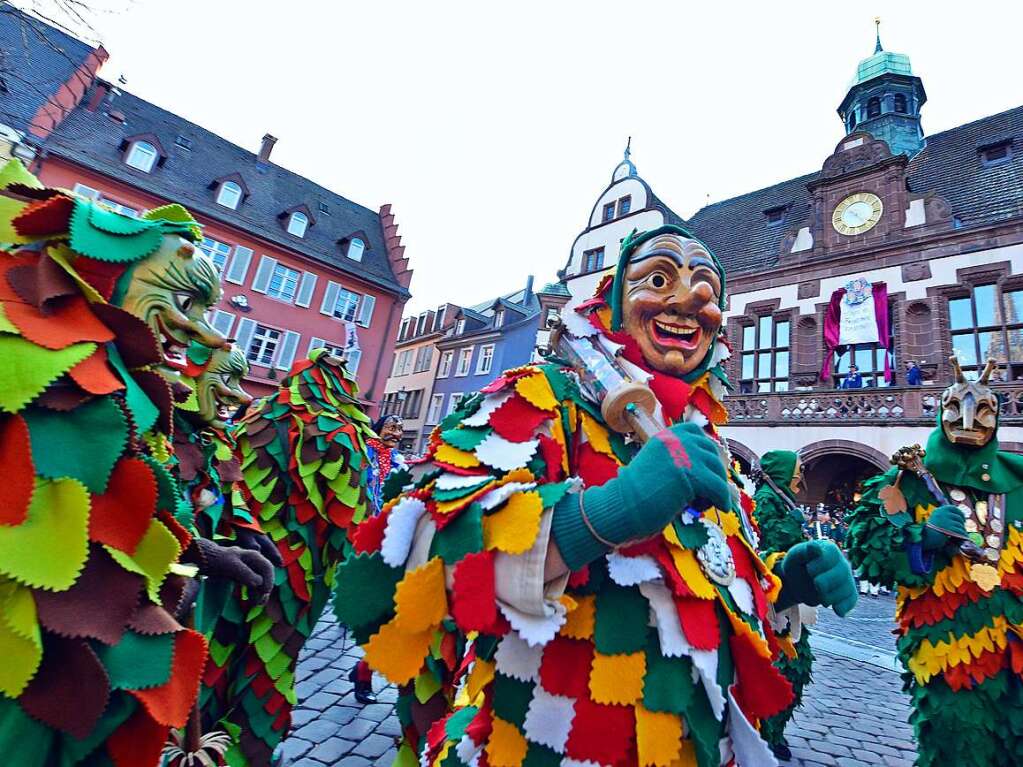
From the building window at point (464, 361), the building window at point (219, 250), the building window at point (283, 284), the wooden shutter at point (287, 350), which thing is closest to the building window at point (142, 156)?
the building window at point (219, 250)

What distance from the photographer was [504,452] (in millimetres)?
1270

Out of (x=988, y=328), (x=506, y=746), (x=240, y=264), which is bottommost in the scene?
(x=506, y=746)

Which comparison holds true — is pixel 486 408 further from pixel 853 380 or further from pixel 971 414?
pixel 853 380

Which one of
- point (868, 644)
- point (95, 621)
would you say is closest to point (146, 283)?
point (95, 621)

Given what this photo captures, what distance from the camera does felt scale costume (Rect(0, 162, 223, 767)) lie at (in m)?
0.82

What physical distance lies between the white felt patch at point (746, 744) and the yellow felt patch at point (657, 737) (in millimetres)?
176

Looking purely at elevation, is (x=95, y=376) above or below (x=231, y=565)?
above

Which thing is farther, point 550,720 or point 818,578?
point 818,578

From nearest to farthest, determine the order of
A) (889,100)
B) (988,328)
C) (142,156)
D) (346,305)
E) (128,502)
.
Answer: (128,502), (988,328), (142,156), (889,100), (346,305)

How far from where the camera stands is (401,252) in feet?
80.6

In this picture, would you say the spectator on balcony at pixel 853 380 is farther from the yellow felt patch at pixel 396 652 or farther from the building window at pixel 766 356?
the yellow felt patch at pixel 396 652

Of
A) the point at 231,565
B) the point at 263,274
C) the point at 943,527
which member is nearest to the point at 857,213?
the point at 943,527

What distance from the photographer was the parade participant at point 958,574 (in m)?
2.68

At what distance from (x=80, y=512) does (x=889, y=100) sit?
27.4m
